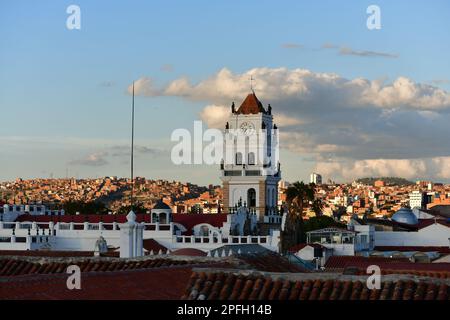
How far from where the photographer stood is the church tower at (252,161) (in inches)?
3595

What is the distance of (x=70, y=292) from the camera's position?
1914 cm

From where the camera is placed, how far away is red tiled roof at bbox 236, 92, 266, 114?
94.6 metres

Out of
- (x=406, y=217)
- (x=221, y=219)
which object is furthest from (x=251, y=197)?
(x=406, y=217)

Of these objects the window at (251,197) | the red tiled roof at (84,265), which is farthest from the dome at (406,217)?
the red tiled roof at (84,265)

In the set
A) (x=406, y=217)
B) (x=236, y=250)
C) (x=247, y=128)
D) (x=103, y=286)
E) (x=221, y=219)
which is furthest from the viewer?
(x=406, y=217)

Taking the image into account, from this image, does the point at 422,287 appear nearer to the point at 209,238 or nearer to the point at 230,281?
the point at 230,281

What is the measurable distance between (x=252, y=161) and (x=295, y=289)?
247 feet

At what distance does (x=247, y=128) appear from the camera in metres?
94.6

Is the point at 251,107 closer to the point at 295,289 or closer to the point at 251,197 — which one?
the point at 251,197

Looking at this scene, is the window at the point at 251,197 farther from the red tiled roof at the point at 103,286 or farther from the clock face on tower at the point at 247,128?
the red tiled roof at the point at 103,286

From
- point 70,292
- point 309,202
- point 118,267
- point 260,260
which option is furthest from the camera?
point 309,202

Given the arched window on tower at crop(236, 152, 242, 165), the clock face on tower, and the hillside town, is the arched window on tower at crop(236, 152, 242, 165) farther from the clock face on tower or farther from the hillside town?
the clock face on tower
